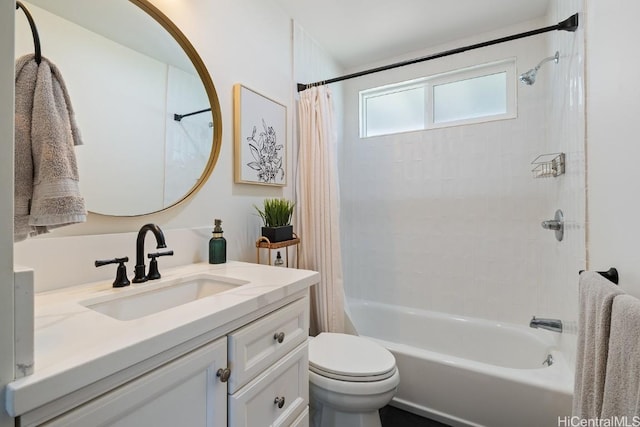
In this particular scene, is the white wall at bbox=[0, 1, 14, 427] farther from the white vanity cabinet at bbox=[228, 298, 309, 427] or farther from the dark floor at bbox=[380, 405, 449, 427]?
the dark floor at bbox=[380, 405, 449, 427]

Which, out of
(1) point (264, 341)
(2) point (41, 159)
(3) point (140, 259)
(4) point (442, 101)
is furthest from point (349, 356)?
(4) point (442, 101)

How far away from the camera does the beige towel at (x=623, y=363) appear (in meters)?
0.52

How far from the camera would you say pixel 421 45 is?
2324 millimetres

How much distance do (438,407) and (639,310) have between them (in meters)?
1.35

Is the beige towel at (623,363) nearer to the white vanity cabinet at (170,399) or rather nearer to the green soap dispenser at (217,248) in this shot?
the white vanity cabinet at (170,399)

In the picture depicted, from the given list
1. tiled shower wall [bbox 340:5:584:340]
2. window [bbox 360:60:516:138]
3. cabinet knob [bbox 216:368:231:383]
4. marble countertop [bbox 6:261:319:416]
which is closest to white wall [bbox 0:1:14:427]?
marble countertop [bbox 6:261:319:416]

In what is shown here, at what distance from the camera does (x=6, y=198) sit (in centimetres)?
43

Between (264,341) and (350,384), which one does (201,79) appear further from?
(350,384)

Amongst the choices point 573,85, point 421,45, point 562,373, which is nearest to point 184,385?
point 562,373

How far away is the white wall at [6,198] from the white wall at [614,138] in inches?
52.1

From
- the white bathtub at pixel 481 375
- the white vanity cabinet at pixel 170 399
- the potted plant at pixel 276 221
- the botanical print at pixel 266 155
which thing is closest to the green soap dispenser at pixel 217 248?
the potted plant at pixel 276 221

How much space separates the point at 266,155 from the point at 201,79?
52 cm

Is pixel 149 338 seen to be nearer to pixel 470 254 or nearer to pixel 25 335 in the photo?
pixel 25 335

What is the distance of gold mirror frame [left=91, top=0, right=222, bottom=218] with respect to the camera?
1.15m
